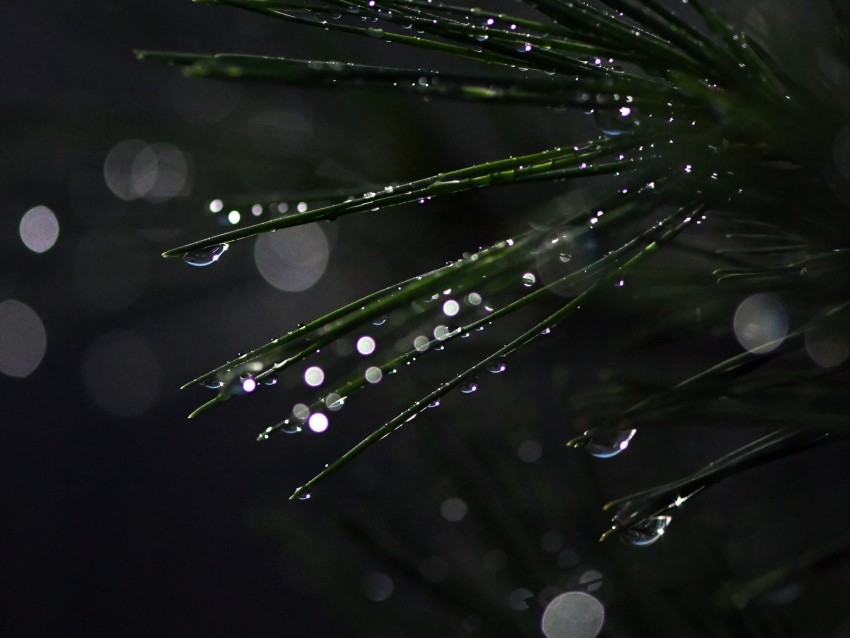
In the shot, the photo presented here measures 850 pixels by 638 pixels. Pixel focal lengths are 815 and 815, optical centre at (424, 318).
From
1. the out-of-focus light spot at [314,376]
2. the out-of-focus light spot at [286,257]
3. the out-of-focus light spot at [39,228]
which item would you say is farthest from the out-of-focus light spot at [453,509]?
the out-of-focus light spot at [39,228]

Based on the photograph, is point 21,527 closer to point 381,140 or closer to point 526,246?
point 381,140

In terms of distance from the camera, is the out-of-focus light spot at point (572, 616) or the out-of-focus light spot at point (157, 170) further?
the out-of-focus light spot at point (157, 170)

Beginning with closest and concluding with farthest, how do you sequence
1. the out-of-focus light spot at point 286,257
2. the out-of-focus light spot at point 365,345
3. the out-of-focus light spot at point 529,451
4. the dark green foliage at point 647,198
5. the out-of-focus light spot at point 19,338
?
the dark green foliage at point 647,198 < the out-of-focus light spot at point 365,345 < the out-of-focus light spot at point 529,451 < the out-of-focus light spot at point 286,257 < the out-of-focus light spot at point 19,338

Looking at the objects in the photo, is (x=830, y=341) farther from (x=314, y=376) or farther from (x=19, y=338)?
(x=19, y=338)

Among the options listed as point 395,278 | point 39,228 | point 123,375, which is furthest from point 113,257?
point 123,375

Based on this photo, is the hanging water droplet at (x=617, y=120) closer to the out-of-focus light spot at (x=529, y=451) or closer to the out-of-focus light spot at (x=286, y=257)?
the out-of-focus light spot at (x=529, y=451)

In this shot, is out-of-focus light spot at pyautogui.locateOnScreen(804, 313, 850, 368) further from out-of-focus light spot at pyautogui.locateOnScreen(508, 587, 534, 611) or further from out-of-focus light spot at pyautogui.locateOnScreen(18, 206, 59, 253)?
out-of-focus light spot at pyautogui.locateOnScreen(18, 206, 59, 253)
